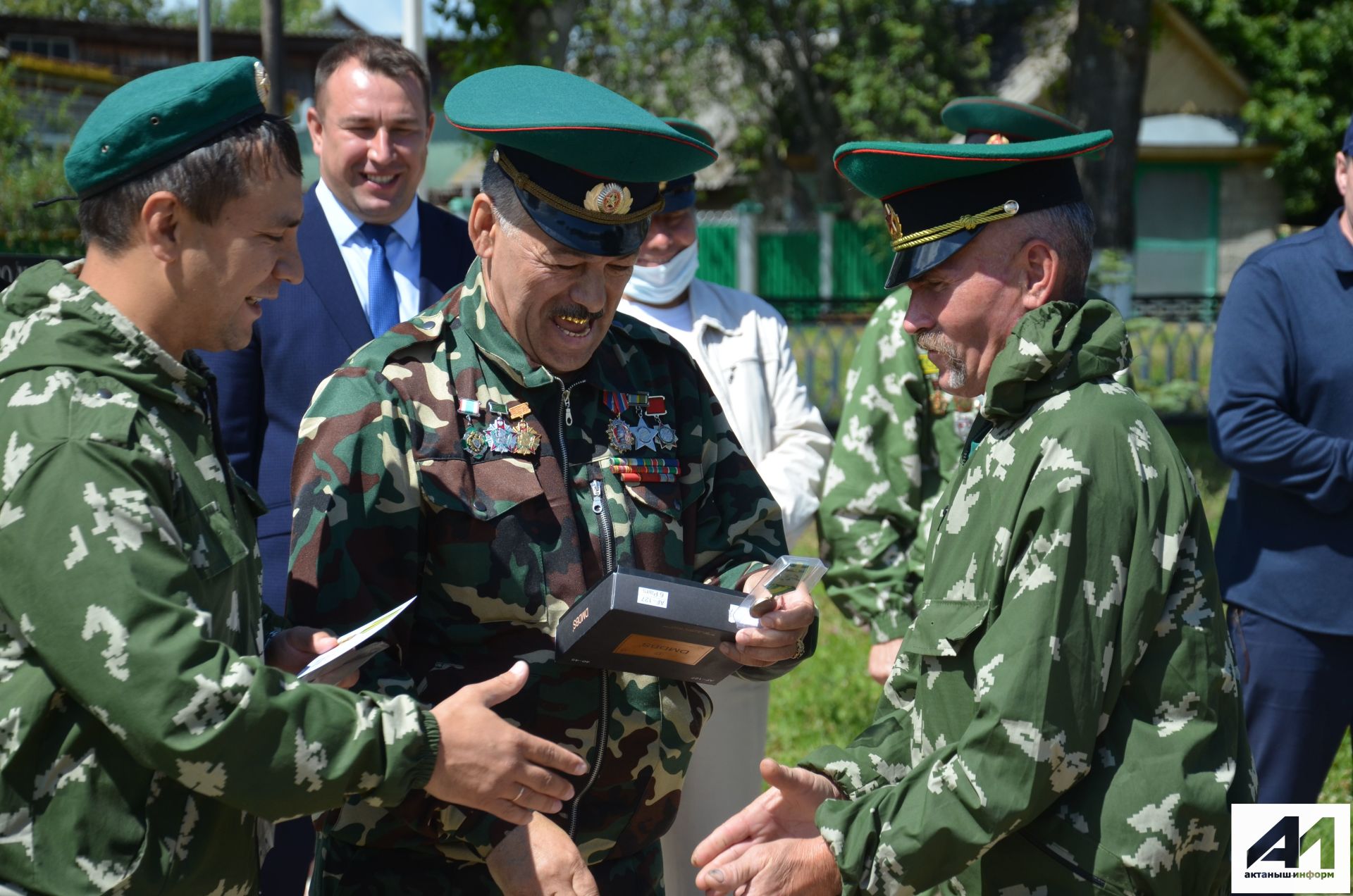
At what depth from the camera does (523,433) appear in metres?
2.46

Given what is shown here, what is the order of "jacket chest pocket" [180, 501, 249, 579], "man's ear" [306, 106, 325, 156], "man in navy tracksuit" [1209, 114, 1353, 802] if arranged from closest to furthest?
"jacket chest pocket" [180, 501, 249, 579] → "man in navy tracksuit" [1209, 114, 1353, 802] → "man's ear" [306, 106, 325, 156]

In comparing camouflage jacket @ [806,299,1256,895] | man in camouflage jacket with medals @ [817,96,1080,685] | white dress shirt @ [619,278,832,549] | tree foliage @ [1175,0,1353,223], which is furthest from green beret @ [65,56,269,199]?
tree foliage @ [1175,0,1353,223]

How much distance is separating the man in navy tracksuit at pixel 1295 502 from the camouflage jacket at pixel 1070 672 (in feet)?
5.06

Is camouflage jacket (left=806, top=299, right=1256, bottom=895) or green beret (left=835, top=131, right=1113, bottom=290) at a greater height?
green beret (left=835, top=131, right=1113, bottom=290)

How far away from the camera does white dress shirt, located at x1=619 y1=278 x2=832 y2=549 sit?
4.08 m

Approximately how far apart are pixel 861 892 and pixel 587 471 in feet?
2.97

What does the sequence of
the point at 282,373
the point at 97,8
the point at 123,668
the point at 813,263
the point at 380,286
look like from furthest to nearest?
the point at 97,8 → the point at 813,263 → the point at 380,286 → the point at 282,373 → the point at 123,668

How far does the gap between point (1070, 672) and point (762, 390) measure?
223cm

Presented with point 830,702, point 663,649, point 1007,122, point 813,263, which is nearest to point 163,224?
point 663,649

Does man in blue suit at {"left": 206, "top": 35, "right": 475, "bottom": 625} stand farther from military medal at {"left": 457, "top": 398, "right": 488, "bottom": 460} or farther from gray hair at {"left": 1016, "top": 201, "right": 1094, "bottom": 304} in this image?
gray hair at {"left": 1016, "top": 201, "right": 1094, "bottom": 304}

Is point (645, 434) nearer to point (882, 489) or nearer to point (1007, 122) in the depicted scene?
point (882, 489)

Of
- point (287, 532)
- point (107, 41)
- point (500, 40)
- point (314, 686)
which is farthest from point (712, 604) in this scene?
point (107, 41)

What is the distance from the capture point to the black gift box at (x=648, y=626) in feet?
7.16

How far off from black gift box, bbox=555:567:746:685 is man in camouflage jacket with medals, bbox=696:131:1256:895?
273mm
